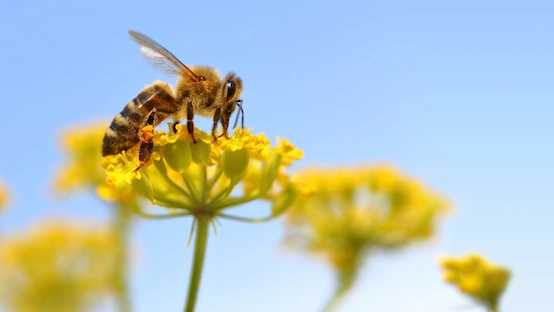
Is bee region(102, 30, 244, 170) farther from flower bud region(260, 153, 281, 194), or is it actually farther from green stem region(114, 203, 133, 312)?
green stem region(114, 203, 133, 312)

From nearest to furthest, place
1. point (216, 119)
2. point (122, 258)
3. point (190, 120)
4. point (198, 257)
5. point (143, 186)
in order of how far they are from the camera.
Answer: point (198, 257)
point (143, 186)
point (190, 120)
point (216, 119)
point (122, 258)

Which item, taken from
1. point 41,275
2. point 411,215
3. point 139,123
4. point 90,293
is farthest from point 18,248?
point 139,123

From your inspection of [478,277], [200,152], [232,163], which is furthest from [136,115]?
[478,277]

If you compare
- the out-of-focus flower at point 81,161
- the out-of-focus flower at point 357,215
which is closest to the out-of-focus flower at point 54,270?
the out-of-focus flower at point 81,161

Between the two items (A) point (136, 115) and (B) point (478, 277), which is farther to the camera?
(A) point (136, 115)

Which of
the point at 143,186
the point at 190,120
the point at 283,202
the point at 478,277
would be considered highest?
the point at 190,120

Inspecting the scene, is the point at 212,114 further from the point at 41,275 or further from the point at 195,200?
the point at 41,275

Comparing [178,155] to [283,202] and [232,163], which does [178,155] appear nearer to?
[232,163]
